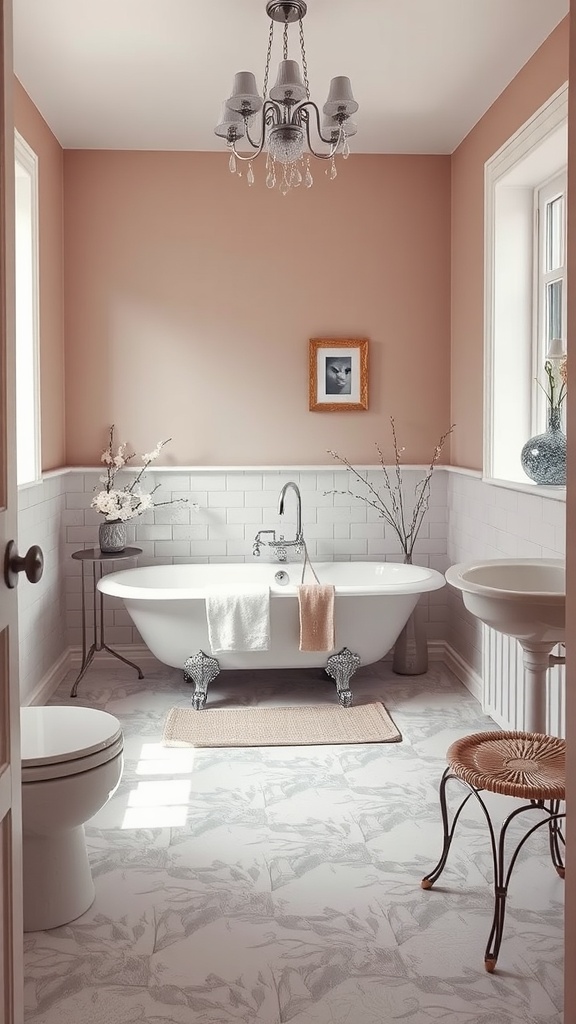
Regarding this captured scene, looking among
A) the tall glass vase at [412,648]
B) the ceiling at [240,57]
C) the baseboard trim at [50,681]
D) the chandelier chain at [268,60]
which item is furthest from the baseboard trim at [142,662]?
the chandelier chain at [268,60]

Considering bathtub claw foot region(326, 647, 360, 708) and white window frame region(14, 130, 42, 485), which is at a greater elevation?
white window frame region(14, 130, 42, 485)

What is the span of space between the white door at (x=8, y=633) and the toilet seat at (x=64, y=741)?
790 mm

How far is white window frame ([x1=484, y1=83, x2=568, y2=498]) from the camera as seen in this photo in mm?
4480

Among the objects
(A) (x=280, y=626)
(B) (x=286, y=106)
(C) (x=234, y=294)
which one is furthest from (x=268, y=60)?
(A) (x=280, y=626)

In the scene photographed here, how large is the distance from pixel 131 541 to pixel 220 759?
1.86 metres

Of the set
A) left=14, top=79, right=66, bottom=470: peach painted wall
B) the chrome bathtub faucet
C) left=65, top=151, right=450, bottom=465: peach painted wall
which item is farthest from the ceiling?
the chrome bathtub faucet

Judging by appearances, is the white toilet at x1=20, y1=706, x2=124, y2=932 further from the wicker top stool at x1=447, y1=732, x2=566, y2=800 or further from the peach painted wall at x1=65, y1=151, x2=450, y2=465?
the peach painted wall at x1=65, y1=151, x2=450, y2=465

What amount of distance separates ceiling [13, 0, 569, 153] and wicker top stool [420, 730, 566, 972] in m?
2.77

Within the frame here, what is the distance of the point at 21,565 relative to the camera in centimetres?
154

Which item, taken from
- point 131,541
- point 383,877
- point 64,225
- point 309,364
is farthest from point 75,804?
point 64,225

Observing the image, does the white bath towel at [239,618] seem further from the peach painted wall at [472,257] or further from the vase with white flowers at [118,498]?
the peach painted wall at [472,257]

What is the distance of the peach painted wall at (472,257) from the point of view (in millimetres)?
4234

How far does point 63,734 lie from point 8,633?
1.09 meters

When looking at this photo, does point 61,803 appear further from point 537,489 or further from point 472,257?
point 472,257
